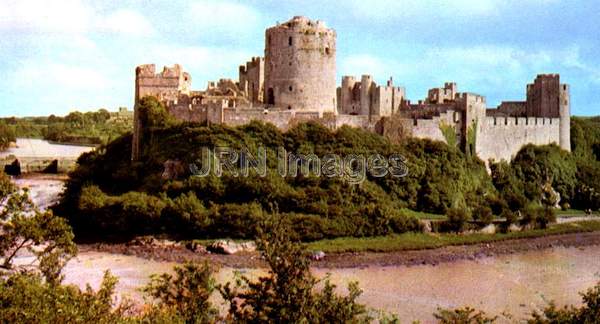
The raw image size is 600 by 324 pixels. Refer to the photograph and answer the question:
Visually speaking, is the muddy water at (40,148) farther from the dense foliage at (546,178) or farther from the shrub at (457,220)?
the shrub at (457,220)

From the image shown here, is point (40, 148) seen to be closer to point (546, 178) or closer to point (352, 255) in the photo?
point (546, 178)

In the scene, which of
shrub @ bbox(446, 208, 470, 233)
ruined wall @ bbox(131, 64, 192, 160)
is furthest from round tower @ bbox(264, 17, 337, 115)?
shrub @ bbox(446, 208, 470, 233)

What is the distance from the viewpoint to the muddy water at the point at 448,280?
867 inches

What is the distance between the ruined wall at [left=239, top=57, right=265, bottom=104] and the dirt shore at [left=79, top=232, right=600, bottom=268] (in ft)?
44.2

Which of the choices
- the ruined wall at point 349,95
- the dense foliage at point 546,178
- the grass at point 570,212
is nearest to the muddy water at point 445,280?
the grass at point 570,212

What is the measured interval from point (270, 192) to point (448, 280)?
863 centimetres

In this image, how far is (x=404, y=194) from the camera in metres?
32.9

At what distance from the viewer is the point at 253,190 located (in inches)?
1166

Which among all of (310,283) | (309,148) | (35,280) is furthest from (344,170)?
(35,280)

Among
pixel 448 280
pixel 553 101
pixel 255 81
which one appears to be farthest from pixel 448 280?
pixel 553 101

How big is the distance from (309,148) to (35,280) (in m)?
20.6

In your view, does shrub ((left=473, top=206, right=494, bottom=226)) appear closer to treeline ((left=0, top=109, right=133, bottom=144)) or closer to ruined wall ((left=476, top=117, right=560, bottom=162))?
ruined wall ((left=476, top=117, right=560, bottom=162))

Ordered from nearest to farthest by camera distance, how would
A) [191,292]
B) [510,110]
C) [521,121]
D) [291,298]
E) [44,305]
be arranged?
[44,305]
[291,298]
[191,292]
[521,121]
[510,110]

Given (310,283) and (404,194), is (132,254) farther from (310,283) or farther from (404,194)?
(310,283)
